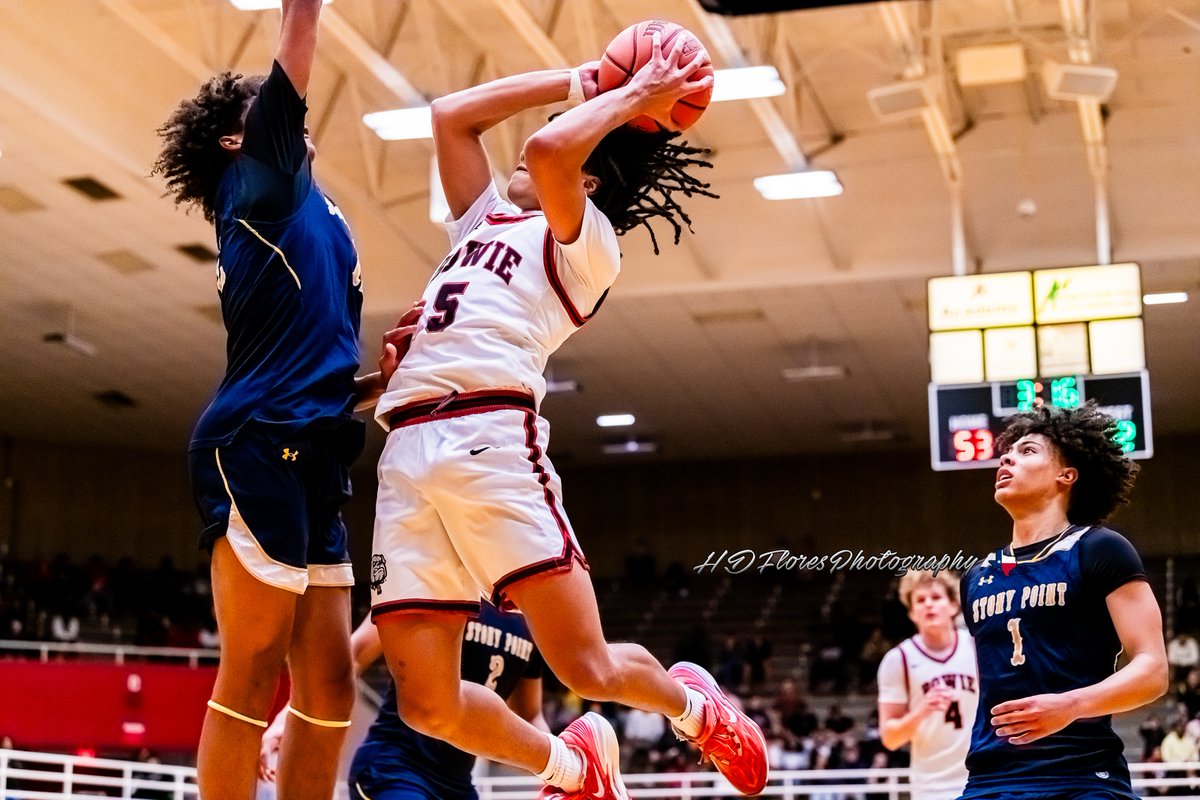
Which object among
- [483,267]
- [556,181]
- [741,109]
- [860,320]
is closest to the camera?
[556,181]

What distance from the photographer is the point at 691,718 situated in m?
4.82

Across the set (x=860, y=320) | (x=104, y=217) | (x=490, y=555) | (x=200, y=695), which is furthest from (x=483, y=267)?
(x=200, y=695)

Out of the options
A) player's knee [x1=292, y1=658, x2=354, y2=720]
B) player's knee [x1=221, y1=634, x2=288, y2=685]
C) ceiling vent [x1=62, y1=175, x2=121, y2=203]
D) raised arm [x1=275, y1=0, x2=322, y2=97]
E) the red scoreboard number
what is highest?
ceiling vent [x1=62, y1=175, x2=121, y2=203]

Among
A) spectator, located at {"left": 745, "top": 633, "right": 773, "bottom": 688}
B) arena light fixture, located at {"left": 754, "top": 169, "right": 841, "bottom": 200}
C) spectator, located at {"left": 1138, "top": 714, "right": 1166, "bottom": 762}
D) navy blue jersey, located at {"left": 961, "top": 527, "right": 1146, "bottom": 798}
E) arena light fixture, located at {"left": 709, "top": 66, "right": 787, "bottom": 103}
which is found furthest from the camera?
spectator, located at {"left": 745, "top": 633, "right": 773, "bottom": 688}

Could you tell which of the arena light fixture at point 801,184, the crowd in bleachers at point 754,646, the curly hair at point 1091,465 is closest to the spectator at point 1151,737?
the crowd in bleachers at point 754,646

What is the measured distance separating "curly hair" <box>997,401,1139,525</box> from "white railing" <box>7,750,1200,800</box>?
12.5 feet

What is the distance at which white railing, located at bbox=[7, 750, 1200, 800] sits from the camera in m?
10.1

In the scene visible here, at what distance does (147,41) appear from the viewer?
1470 centimetres

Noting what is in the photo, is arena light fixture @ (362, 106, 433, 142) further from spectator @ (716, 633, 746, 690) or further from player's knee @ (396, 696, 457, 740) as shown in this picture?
→ spectator @ (716, 633, 746, 690)

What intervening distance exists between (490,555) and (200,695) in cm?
1778

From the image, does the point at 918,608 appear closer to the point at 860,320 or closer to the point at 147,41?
the point at 147,41

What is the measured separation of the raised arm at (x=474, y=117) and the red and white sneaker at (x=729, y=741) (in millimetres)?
1655

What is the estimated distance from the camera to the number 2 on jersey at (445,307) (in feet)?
14.7

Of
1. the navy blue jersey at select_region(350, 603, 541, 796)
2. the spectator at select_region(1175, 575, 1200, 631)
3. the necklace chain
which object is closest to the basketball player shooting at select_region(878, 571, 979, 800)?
the navy blue jersey at select_region(350, 603, 541, 796)
